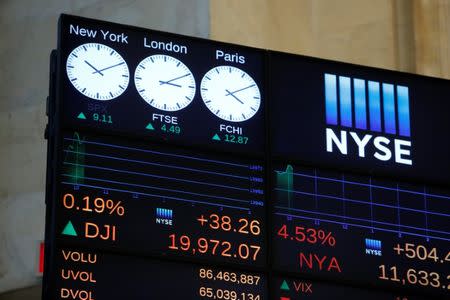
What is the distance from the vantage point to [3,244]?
18172 mm

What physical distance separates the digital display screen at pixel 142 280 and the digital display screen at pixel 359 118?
1.19 m

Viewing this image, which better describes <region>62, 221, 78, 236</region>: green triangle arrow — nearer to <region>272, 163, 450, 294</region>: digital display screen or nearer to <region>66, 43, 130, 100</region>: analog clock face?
<region>66, 43, 130, 100</region>: analog clock face

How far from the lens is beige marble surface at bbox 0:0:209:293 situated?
1772 centimetres

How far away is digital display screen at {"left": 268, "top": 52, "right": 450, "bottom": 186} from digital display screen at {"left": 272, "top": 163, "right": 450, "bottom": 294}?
15 cm

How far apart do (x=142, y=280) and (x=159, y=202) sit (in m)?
0.65

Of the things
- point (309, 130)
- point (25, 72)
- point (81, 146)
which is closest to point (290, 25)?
point (25, 72)

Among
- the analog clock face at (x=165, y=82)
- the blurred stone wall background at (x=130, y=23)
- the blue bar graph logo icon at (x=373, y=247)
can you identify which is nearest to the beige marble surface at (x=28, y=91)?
the blurred stone wall background at (x=130, y=23)

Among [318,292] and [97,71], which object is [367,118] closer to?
[318,292]

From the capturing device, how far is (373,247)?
46.0 ft

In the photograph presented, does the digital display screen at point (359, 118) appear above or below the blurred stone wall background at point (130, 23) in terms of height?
below

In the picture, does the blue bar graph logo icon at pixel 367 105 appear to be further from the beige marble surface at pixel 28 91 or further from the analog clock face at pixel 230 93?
the beige marble surface at pixel 28 91

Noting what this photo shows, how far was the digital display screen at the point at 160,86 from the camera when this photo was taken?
13.6 m

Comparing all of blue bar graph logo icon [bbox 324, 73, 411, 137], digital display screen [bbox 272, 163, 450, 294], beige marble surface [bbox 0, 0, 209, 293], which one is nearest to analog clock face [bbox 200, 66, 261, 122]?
digital display screen [bbox 272, 163, 450, 294]

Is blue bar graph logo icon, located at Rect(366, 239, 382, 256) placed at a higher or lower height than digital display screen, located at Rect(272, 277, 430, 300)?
higher
